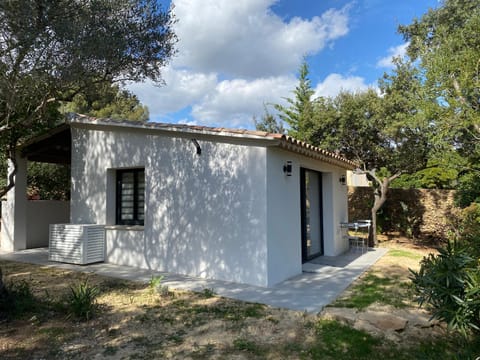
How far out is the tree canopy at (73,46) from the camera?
278 inches

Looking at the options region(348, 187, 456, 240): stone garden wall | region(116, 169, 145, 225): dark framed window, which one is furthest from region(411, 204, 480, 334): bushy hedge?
region(348, 187, 456, 240): stone garden wall

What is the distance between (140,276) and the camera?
8797mm

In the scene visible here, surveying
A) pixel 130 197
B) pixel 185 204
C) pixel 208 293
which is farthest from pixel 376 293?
pixel 130 197

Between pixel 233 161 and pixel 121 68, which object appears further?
pixel 121 68

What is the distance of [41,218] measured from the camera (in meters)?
14.0

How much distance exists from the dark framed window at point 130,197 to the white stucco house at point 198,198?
32mm

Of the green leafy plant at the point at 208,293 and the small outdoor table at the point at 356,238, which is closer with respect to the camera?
the green leafy plant at the point at 208,293

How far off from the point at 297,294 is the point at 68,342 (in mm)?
4383

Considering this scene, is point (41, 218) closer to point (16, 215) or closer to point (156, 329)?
point (16, 215)

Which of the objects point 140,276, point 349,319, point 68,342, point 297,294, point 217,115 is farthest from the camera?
point 217,115

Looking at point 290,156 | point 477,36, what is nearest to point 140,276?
point 290,156

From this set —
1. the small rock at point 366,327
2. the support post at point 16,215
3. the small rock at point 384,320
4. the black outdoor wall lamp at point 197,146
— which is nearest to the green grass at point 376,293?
the small rock at point 384,320

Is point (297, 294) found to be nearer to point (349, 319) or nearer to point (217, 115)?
point (349, 319)

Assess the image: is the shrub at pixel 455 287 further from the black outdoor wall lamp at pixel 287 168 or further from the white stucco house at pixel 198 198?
the black outdoor wall lamp at pixel 287 168
